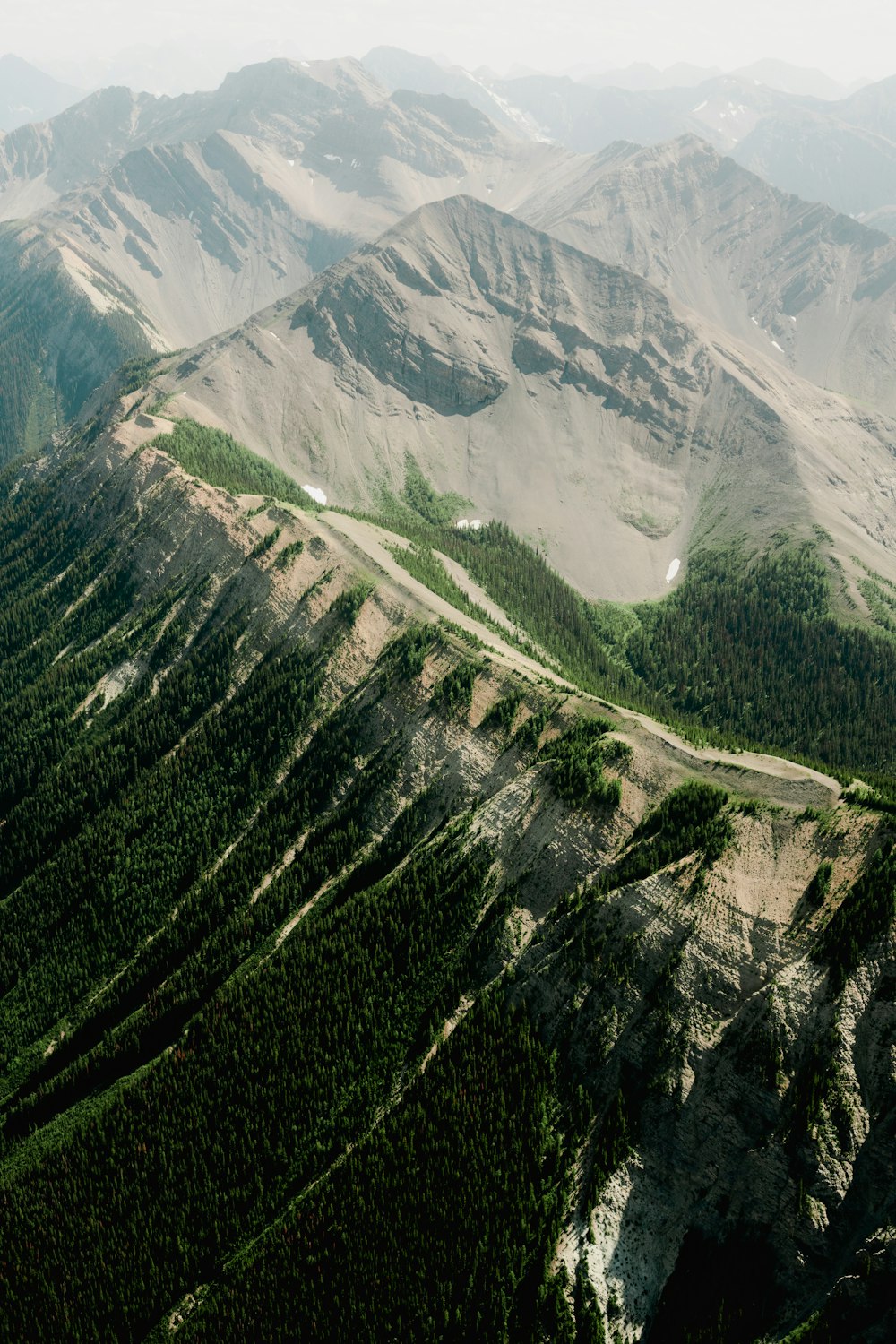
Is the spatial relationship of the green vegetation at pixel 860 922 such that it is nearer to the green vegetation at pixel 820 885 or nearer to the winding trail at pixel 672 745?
the green vegetation at pixel 820 885

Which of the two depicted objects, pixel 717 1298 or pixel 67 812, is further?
pixel 67 812

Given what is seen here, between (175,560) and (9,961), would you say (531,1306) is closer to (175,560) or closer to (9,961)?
(9,961)

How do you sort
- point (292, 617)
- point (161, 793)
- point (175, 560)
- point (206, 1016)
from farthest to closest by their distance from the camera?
point (175, 560) < point (292, 617) < point (161, 793) < point (206, 1016)

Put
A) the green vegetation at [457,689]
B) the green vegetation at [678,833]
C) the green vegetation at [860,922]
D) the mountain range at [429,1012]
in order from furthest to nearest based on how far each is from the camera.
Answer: the green vegetation at [457,689], the green vegetation at [678,833], the green vegetation at [860,922], the mountain range at [429,1012]

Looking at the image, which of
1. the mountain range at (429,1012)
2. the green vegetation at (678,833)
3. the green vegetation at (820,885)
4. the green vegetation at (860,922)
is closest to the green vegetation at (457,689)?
the mountain range at (429,1012)

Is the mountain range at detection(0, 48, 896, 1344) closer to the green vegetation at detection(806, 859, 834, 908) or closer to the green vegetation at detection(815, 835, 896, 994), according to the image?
the green vegetation at detection(815, 835, 896, 994)

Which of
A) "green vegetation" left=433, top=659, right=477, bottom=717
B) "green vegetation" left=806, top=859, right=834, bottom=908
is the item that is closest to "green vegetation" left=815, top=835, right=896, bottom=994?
"green vegetation" left=806, top=859, right=834, bottom=908

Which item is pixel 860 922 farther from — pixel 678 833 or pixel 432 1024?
pixel 432 1024

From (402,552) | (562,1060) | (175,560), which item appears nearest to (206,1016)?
(562,1060)
